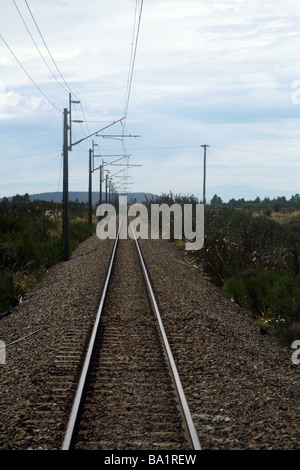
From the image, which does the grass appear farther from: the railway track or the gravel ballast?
the railway track

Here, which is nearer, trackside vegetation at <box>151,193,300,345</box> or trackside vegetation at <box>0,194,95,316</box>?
trackside vegetation at <box>151,193,300,345</box>

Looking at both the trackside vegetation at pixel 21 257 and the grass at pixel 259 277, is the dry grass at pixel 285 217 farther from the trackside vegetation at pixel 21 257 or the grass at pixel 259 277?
the grass at pixel 259 277

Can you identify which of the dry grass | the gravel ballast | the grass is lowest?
the gravel ballast

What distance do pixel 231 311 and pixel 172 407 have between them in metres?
6.21

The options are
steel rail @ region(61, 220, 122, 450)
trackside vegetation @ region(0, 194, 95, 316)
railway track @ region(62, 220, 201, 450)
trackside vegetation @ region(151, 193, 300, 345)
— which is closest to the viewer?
steel rail @ region(61, 220, 122, 450)

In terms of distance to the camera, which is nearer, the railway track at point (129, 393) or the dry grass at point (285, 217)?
the railway track at point (129, 393)

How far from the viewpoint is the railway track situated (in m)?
5.10

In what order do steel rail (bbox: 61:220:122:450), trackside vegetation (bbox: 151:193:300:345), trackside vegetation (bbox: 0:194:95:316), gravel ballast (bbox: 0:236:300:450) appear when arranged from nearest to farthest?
steel rail (bbox: 61:220:122:450)
gravel ballast (bbox: 0:236:300:450)
trackside vegetation (bbox: 151:193:300:345)
trackside vegetation (bbox: 0:194:95:316)

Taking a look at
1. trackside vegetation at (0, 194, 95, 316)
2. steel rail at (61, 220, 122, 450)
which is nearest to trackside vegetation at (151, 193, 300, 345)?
steel rail at (61, 220, 122, 450)

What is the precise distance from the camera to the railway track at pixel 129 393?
5.10 meters

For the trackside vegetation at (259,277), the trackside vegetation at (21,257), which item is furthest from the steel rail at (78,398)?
the trackside vegetation at (21,257)

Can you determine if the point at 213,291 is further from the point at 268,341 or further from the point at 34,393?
the point at 34,393

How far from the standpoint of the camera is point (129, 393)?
248 inches

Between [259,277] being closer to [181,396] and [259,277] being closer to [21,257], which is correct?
[181,396]
